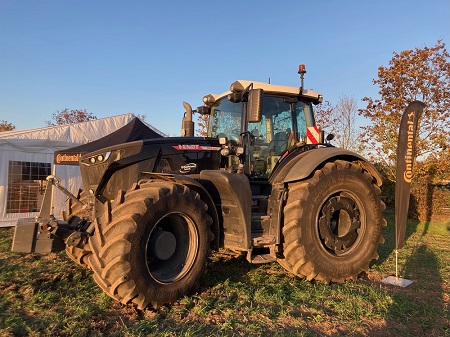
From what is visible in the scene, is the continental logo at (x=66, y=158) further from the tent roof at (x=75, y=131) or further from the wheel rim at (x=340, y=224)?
the wheel rim at (x=340, y=224)

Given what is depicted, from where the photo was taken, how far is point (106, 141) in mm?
9164

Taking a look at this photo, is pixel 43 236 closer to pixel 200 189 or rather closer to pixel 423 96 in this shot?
pixel 200 189

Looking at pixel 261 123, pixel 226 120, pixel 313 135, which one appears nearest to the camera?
pixel 261 123

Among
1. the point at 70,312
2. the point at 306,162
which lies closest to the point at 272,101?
the point at 306,162

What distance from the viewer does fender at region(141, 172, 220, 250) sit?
409cm

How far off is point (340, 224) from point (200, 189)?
2.25 meters

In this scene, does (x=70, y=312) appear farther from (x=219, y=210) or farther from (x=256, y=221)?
(x=256, y=221)

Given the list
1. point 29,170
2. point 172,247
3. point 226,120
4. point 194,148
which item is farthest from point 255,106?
point 29,170

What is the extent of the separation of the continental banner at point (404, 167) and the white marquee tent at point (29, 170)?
8554mm

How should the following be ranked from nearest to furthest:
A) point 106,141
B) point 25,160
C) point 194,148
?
point 194,148
point 106,141
point 25,160

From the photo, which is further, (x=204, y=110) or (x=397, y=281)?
(x=204, y=110)

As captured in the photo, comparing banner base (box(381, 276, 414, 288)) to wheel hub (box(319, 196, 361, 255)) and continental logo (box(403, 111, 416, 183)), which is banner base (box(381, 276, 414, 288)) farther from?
continental logo (box(403, 111, 416, 183))

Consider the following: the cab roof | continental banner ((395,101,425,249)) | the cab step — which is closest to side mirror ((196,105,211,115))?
the cab roof

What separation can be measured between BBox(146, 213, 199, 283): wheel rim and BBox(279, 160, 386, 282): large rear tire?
128cm
